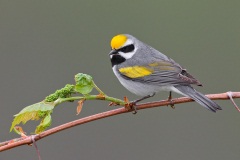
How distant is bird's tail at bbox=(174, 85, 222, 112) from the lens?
140 inches

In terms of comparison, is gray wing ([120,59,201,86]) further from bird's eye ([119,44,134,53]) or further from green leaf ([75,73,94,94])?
green leaf ([75,73,94,94])

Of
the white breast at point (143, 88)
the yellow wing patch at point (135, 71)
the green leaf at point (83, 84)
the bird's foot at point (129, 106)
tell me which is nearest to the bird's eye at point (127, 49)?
the yellow wing patch at point (135, 71)

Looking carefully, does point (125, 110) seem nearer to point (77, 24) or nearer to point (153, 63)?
point (153, 63)

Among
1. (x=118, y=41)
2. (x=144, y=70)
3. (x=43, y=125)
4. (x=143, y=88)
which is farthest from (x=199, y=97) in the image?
(x=43, y=125)

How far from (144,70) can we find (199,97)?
2.76 feet

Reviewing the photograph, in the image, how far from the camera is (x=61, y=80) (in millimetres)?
8320

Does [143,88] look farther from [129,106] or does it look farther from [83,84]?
[83,84]

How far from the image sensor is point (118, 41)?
4.35 metres

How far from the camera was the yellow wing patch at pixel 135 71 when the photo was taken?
4.40 metres

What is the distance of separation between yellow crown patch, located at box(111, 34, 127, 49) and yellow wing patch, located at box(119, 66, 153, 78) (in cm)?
21

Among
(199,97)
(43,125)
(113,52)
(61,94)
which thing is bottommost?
(199,97)

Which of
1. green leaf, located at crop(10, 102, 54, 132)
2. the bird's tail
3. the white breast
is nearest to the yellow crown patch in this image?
the white breast

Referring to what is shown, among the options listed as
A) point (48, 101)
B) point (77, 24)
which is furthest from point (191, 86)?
point (77, 24)

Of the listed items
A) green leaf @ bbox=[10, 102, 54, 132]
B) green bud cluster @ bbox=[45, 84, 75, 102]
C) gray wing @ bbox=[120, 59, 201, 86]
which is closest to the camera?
green leaf @ bbox=[10, 102, 54, 132]
